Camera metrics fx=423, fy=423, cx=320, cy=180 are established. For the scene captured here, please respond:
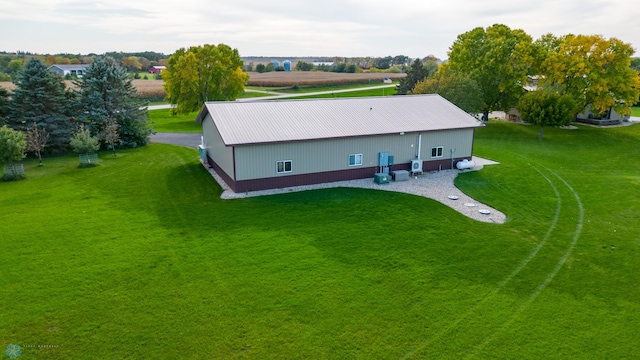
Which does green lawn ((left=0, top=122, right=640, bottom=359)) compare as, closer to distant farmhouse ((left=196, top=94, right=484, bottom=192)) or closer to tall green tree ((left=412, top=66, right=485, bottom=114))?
distant farmhouse ((left=196, top=94, right=484, bottom=192))

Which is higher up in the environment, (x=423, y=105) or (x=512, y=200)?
(x=423, y=105)

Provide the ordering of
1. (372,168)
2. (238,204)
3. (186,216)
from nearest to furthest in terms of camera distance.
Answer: (186,216), (238,204), (372,168)

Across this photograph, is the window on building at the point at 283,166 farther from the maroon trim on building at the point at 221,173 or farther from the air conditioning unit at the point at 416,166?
the air conditioning unit at the point at 416,166

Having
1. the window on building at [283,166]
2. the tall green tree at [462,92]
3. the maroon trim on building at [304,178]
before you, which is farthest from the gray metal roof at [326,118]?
the tall green tree at [462,92]

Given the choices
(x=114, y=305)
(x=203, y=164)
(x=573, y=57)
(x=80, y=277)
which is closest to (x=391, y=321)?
(x=114, y=305)

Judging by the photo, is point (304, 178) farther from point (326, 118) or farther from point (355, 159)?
point (326, 118)

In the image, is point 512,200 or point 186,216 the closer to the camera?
point 186,216

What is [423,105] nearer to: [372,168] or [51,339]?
[372,168]
